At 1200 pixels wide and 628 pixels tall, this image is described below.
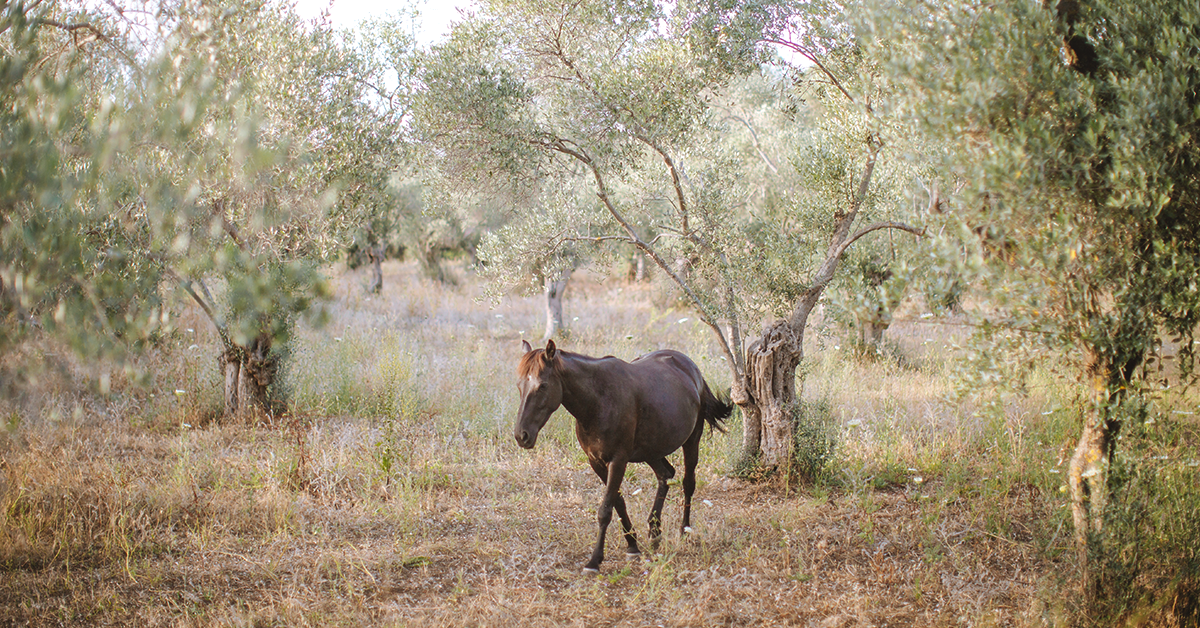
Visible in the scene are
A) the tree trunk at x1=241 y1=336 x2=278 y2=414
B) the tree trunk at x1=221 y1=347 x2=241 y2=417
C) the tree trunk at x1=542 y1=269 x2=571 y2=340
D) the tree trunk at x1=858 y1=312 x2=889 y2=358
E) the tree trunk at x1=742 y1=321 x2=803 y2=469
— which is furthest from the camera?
the tree trunk at x1=542 y1=269 x2=571 y2=340

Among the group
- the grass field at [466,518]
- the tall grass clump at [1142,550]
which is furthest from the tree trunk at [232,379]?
the tall grass clump at [1142,550]

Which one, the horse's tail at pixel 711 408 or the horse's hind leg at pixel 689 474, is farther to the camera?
the horse's tail at pixel 711 408

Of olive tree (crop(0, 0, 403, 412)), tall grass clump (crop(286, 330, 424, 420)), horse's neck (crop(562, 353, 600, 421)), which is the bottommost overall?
tall grass clump (crop(286, 330, 424, 420))

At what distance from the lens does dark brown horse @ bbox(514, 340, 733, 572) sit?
5.55m

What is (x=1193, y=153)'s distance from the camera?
13.3 ft

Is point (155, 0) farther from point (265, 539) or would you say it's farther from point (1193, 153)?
point (1193, 153)

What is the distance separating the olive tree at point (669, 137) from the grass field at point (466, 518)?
1.08 meters

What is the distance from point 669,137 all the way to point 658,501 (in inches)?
147

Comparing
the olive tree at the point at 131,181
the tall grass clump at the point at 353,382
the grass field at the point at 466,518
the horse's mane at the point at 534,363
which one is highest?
the olive tree at the point at 131,181

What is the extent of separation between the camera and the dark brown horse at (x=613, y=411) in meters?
5.55

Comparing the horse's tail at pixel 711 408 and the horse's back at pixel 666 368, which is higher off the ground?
the horse's back at pixel 666 368

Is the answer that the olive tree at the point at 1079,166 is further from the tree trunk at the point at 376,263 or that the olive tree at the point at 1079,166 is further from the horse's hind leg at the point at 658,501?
the tree trunk at the point at 376,263

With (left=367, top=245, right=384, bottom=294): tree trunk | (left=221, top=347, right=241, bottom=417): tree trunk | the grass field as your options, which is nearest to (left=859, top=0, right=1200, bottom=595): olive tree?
the grass field

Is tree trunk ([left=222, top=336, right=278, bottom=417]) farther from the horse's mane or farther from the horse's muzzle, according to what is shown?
the horse's muzzle
